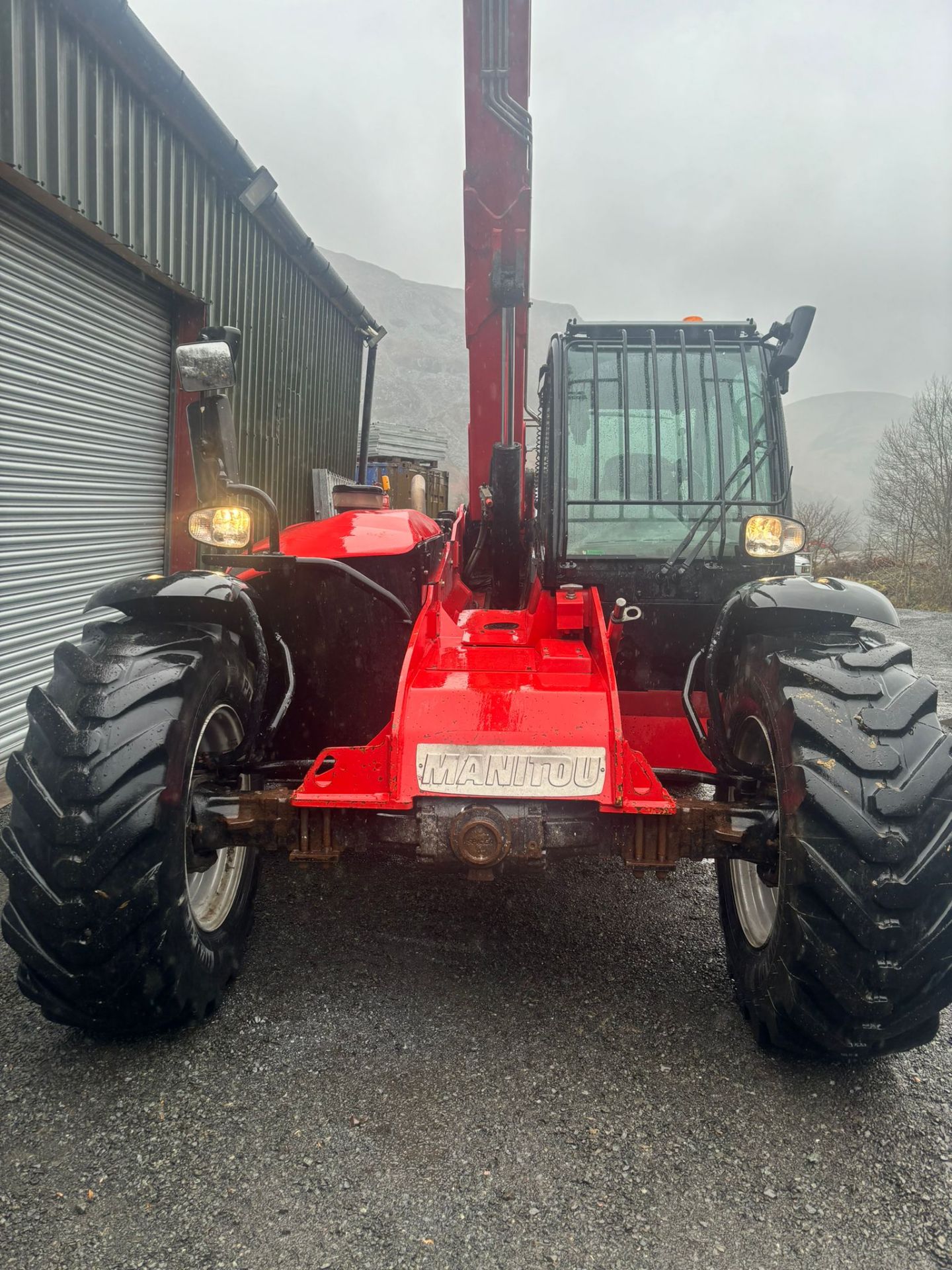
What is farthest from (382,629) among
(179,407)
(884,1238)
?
(179,407)

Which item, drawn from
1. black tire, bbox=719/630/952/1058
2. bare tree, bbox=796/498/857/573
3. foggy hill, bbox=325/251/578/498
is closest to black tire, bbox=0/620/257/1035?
black tire, bbox=719/630/952/1058

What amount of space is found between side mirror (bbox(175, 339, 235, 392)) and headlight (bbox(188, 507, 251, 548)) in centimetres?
40

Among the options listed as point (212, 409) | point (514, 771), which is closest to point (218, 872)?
point (514, 771)

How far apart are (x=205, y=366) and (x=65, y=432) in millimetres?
4112

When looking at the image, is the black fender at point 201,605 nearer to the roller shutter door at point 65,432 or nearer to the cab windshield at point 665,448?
the cab windshield at point 665,448

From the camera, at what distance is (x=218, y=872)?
2812mm

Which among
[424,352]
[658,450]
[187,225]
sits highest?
[424,352]

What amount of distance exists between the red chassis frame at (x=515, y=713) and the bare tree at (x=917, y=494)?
20.2 m

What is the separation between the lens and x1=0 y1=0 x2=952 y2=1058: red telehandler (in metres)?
2.07

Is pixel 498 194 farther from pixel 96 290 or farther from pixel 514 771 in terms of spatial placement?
pixel 514 771

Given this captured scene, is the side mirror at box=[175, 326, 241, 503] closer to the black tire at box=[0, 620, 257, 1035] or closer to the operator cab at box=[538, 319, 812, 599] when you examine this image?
the black tire at box=[0, 620, 257, 1035]

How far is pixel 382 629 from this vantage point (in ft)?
10.8

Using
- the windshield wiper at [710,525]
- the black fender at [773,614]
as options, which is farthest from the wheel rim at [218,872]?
the windshield wiper at [710,525]

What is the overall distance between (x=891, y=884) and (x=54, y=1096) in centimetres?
223
